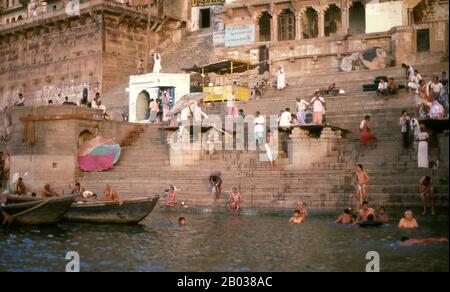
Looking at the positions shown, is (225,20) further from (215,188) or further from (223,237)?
(223,237)

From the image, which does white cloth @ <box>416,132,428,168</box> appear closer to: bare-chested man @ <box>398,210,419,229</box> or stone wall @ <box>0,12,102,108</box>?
bare-chested man @ <box>398,210,419,229</box>

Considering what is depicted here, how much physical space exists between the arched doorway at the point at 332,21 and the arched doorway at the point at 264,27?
3.01m

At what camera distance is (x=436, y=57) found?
2495cm

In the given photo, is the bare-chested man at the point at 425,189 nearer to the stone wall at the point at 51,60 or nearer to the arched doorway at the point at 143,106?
the arched doorway at the point at 143,106

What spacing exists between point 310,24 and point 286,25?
134 centimetres

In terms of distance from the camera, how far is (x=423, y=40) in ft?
86.5

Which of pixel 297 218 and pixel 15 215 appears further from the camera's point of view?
pixel 15 215

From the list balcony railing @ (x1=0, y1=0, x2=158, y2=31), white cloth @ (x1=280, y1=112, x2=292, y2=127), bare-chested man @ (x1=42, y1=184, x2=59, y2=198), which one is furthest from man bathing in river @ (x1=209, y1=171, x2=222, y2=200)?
balcony railing @ (x1=0, y1=0, x2=158, y2=31)

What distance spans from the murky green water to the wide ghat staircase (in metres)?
1.23

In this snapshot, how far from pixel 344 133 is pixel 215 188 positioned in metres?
4.13

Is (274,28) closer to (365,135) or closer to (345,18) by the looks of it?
(345,18)

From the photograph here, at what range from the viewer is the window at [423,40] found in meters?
26.2

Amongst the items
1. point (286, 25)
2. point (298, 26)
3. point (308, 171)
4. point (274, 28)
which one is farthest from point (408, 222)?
point (286, 25)
